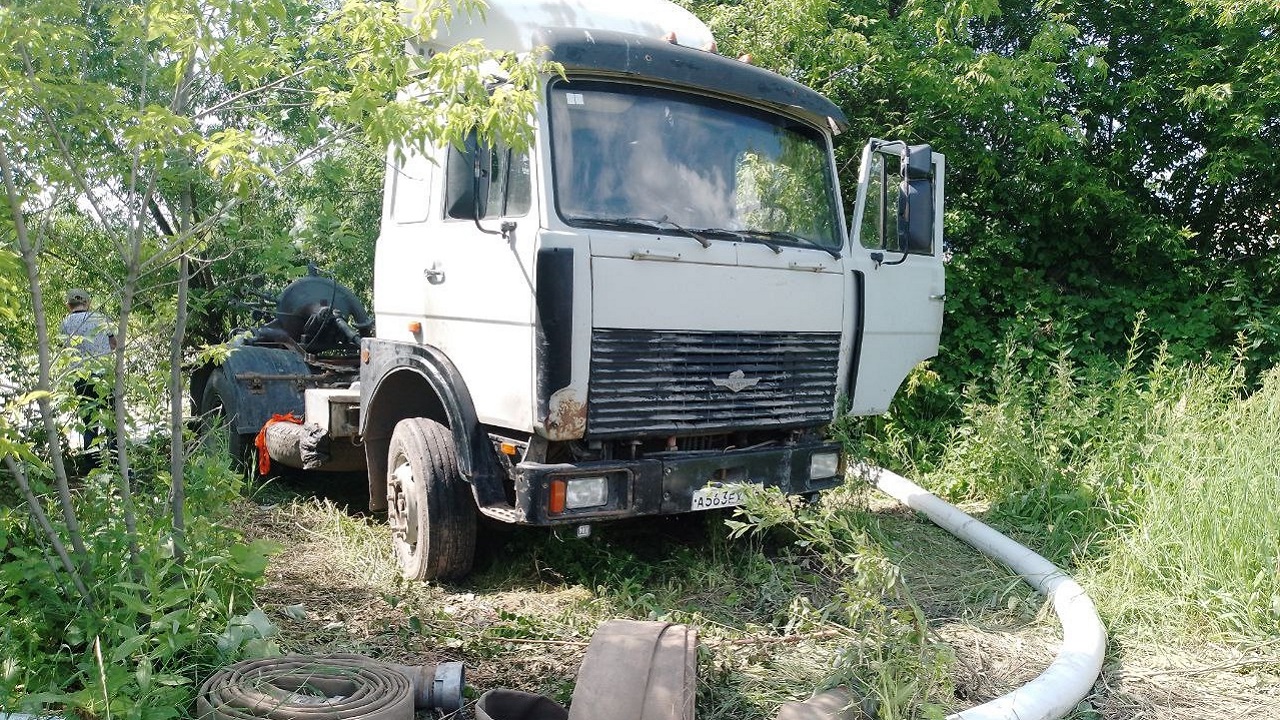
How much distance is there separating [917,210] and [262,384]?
452cm

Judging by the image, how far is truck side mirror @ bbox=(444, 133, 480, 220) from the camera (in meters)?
4.50

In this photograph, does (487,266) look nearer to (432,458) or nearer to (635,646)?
(432,458)

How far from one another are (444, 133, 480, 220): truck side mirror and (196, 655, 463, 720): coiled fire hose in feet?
6.43

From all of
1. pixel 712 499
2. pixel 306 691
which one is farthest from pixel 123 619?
pixel 712 499

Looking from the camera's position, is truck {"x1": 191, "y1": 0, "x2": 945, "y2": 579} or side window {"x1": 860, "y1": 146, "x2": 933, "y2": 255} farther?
side window {"x1": 860, "y1": 146, "x2": 933, "y2": 255}

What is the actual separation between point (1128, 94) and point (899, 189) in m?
4.63

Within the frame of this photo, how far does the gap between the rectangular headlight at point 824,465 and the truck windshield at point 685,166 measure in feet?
3.49

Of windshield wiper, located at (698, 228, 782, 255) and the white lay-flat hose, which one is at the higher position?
windshield wiper, located at (698, 228, 782, 255)

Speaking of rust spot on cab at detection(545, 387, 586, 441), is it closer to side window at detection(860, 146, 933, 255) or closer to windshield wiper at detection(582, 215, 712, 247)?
windshield wiper at detection(582, 215, 712, 247)

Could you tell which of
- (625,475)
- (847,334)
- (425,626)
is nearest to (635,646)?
(625,475)

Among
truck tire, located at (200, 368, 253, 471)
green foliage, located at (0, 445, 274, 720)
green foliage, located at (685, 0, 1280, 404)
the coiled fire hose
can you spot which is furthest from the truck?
green foliage, located at (685, 0, 1280, 404)

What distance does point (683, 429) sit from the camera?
181 inches

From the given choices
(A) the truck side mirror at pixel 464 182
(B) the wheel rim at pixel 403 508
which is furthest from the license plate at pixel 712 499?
(A) the truck side mirror at pixel 464 182

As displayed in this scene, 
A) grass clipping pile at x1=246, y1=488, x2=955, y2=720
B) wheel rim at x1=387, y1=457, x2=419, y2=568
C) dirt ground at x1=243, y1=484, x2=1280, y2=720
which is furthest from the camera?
wheel rim at x1=387, y1=457, x2=419, y2=568
